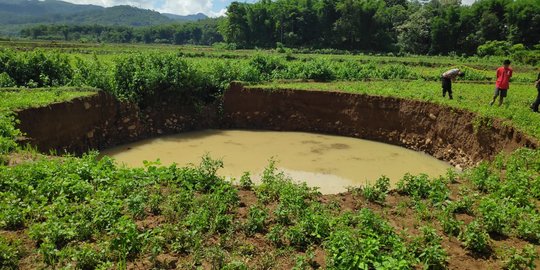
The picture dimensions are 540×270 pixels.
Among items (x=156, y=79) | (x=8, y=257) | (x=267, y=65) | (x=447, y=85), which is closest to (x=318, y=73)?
(x=267, y=65)

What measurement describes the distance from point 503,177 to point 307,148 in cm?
766

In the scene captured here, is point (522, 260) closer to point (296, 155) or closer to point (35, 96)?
point (296, 155)

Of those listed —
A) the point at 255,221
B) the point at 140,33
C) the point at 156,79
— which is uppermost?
the point at 140,33

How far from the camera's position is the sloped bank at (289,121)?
13.0m

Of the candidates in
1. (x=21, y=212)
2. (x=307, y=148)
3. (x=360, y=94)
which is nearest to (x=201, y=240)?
(x=21, y=212)

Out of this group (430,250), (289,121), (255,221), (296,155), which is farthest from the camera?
(289,121)

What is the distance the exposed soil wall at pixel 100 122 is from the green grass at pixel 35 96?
234mm

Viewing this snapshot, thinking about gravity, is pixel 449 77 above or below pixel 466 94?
above

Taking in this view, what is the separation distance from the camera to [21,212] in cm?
641

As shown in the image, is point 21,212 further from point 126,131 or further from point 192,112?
point 192,112

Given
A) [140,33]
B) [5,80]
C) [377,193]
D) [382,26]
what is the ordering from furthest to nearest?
[140,33] < [382,26] < [5,80] < [377,193]

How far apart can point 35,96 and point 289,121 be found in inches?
401

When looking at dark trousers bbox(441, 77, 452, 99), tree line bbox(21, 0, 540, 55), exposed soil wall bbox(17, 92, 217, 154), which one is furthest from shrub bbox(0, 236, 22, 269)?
tree line bbox(21, 0, 540, 55)

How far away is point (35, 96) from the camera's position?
1380cm
